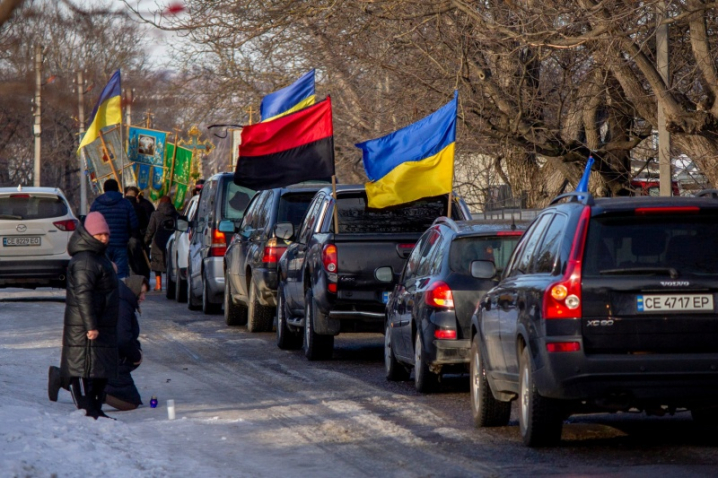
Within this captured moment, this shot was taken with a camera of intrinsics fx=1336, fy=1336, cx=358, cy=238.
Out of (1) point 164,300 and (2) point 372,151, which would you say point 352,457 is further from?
(1) point 164,300

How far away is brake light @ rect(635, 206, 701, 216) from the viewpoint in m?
8.04

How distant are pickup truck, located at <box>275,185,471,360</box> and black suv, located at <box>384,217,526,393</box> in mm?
1426

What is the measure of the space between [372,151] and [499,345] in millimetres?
6404

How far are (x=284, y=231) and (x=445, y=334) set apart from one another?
17.3 ft

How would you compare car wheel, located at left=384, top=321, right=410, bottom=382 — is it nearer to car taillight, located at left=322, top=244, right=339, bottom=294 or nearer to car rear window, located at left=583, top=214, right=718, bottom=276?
car taillight, located at left=322, top=244, right=339, bottom=294

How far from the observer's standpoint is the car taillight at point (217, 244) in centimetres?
2030

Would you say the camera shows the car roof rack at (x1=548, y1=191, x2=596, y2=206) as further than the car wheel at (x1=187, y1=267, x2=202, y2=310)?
No

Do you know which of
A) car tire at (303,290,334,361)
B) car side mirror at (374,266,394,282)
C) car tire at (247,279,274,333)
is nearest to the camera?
car side mirror at (374,266,394,282)

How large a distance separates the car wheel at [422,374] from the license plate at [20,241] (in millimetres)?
11692

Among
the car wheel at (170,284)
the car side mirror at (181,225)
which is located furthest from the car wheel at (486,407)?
the car wheel at (170,284)

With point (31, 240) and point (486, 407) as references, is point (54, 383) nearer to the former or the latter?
point (486, 407)

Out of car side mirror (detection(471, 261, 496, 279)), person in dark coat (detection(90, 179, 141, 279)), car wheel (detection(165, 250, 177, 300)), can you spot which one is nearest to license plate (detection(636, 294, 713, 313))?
car side mirror (detection(471, 261, 496, 279))

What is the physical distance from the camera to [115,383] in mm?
10789

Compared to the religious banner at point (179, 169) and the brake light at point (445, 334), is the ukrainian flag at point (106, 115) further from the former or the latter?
the brake light at point (445, 334)
